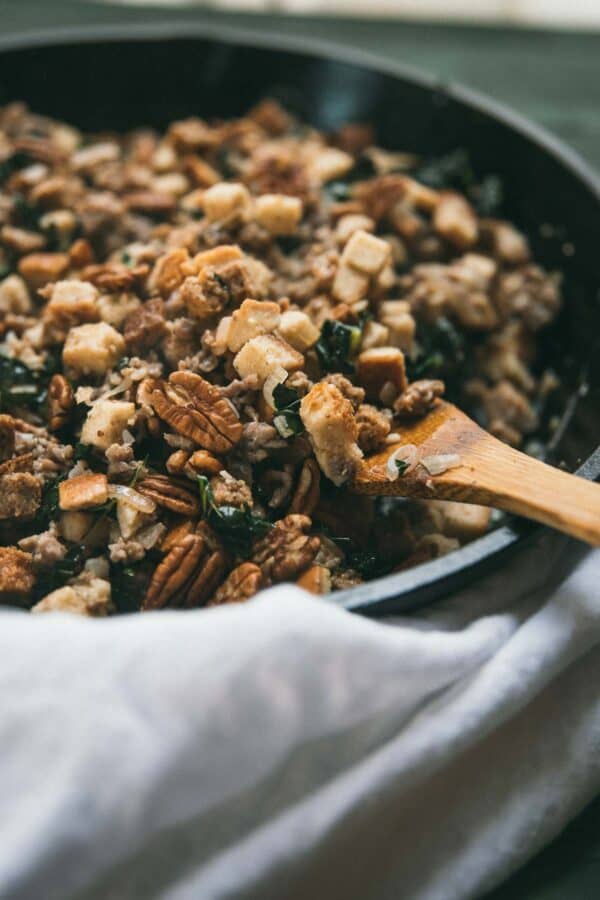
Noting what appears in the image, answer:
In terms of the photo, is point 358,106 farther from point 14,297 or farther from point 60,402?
point 60,402

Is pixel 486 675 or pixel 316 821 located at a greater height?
pixel 486 675

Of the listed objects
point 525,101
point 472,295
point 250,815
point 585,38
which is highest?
point 585,38

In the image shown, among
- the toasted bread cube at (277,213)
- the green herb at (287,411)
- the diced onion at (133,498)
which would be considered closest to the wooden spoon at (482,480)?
the green herb at (287,411)

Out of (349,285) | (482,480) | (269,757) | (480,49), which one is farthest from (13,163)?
(480,49)

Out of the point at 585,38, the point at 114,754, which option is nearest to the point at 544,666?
the point at 114,754

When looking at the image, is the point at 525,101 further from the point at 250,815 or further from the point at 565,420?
the point at 250,815

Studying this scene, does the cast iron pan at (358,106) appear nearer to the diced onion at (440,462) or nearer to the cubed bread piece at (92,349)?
the diced onion at (440,462)

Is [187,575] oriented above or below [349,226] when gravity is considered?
below
